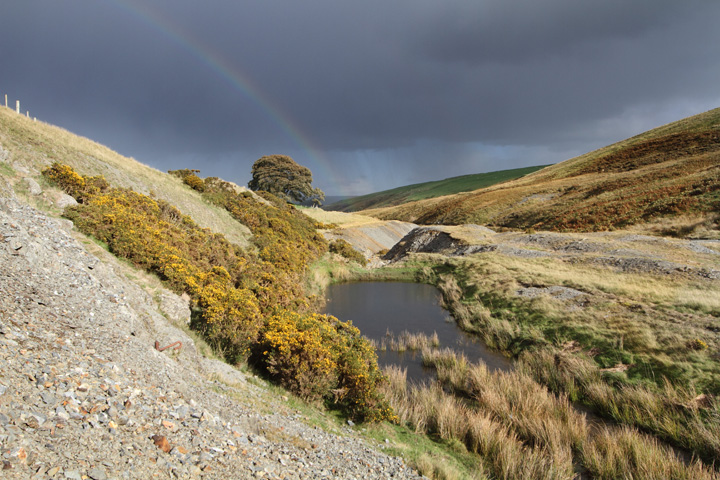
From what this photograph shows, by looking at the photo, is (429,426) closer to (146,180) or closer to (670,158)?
(146,180)

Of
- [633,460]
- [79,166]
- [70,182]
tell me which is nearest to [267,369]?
[633,460]

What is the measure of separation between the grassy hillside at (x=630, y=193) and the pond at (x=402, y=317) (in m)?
32.9

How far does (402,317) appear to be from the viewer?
24.7m

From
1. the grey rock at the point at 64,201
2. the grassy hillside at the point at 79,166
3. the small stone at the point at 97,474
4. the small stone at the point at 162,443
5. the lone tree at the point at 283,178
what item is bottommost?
the small stone at the point at 162,443

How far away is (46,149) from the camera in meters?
18.9

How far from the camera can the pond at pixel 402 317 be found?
17297 mm

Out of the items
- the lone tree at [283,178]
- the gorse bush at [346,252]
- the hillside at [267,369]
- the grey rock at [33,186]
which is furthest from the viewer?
the lone tree at [283,178]

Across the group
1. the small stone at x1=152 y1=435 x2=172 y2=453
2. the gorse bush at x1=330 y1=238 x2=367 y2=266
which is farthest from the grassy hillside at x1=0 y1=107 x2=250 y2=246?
the gorse bush at x1=330 y1=238 x2=367 y2=266

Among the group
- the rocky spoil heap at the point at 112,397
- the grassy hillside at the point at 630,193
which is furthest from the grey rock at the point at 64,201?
the grassy hillside at the point at 630,193

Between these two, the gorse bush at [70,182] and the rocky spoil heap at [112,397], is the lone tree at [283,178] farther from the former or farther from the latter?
the rocky spoil heap at [112,397]

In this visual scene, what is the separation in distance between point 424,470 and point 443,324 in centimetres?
1602

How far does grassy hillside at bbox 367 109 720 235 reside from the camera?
45.1m

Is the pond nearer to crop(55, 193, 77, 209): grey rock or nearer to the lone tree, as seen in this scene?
crop(55, 193, 77, 209): grey rock

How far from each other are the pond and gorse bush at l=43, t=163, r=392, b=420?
4.25 meters
